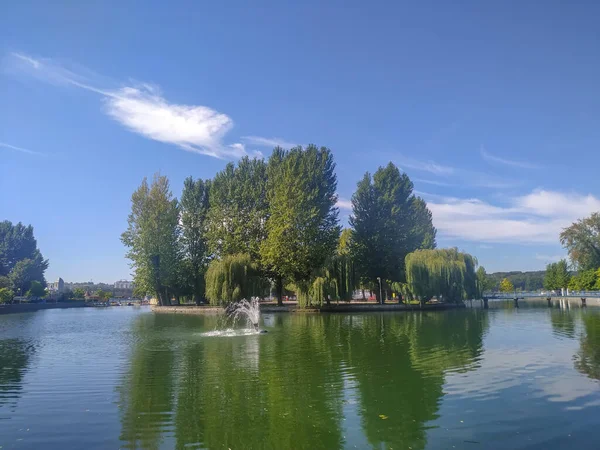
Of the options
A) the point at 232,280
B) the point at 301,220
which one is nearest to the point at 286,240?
the point at 301,220

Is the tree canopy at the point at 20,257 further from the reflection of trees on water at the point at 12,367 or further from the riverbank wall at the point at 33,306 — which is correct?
the reflection of trees on water at the point at 12,367

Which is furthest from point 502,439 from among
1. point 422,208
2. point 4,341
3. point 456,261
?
point 422,208

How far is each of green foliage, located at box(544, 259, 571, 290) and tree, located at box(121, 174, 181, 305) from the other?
216ft

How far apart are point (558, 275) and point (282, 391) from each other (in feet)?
274

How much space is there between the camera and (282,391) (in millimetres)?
9680

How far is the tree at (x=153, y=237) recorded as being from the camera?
48500 mm

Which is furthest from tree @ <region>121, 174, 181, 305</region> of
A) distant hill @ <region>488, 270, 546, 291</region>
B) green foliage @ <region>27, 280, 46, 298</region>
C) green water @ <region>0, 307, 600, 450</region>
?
distant hill @ <region>488, 270, 546, 291</region>

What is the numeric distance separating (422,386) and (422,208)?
52120mm

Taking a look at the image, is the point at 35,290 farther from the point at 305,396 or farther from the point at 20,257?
the point at 305,396

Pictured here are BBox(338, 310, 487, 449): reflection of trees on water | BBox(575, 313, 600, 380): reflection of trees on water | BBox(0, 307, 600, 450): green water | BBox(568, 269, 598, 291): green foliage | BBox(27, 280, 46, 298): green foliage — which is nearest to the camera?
BBox(0, 307, 600, 450): green water

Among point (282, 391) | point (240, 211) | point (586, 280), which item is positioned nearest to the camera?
point (282, 391)

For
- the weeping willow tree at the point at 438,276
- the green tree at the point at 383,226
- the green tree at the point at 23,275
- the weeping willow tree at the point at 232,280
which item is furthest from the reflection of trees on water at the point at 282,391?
the green tree at the point at 23,275

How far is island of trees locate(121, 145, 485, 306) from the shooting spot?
41.0 m

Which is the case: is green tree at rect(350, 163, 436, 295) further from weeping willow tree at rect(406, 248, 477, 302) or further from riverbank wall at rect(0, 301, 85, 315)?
riverbank wall at rect(0, 301, 85, 315)
